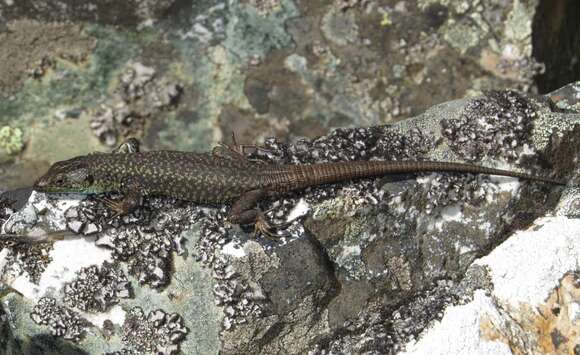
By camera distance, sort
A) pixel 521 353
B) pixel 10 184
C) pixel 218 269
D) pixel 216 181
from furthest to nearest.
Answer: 1. pixel 10 184
2. pixel 216 181
3. pixel 218 269
4. pixel 521 353

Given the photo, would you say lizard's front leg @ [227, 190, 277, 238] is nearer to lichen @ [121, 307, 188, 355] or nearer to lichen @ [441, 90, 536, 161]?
lichen @ [121, 307, 188, 355]

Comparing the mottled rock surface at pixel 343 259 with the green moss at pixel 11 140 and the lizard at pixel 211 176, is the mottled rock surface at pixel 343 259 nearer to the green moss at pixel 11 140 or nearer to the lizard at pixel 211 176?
the lizard at pixel 211 176

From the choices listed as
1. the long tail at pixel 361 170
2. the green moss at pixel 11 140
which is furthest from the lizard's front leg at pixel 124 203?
the green moss at pixel 11 140

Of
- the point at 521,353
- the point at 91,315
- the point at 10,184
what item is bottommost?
the point at 10,184

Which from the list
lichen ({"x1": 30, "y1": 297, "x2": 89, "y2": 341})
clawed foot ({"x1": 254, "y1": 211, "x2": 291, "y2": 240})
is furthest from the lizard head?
clawed foot ({"x1": 254, "y1": 211, "x2": 291, "y2": 240})

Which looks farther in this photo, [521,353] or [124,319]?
[124,319]

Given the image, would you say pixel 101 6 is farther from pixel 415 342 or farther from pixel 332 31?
pixel 415 342

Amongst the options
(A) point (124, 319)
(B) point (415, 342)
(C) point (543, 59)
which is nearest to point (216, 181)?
(A) point (124, 319)

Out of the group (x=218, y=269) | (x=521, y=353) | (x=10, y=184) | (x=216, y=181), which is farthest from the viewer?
(x=10, y=184)

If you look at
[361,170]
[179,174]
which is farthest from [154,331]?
[361,170]
